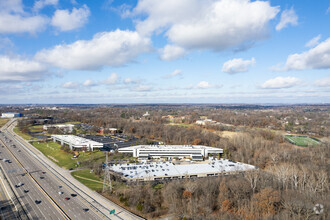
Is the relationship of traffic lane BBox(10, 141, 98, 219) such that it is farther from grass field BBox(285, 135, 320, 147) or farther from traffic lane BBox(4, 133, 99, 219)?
grass field BBox(285, 135, 320, 147)

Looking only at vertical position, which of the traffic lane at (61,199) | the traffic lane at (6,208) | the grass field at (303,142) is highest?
the traffic lane at (6,208)

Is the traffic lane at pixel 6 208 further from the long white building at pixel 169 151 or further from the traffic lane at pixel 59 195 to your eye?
the long white building at pixel 169 151

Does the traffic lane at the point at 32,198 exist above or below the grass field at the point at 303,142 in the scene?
above

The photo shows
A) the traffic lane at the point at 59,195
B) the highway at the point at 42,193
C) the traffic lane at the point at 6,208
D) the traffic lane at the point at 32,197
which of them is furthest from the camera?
the traffic lane at the point at 59,195

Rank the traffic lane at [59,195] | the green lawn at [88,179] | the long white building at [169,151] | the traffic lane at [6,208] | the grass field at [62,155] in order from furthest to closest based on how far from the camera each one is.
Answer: the long white building at [169,151]
the grass field at [62,155]
the green lawn at [88,179]
the traffic lane at [59,195]
the traffic lane at [6,208]

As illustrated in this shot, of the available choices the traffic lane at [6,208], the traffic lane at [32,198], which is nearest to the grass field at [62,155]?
the traffic lane at [32,198]

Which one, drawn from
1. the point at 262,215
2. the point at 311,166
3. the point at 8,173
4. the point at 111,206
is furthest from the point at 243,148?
the point at 8,173
